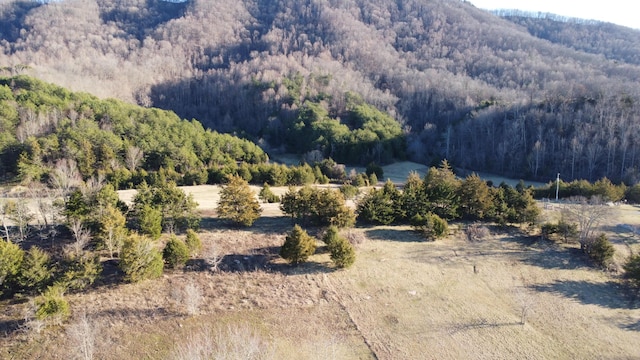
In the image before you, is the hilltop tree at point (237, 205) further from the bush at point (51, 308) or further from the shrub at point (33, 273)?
the bush at point (51, 308)

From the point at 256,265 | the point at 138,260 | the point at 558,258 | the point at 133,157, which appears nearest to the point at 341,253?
the point at 256,265

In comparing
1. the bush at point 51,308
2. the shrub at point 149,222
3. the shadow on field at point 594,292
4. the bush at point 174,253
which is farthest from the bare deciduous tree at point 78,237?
the shadow on field at point 594,292

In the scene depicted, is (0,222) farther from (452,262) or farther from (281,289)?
(452,262)

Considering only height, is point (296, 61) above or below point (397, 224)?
above

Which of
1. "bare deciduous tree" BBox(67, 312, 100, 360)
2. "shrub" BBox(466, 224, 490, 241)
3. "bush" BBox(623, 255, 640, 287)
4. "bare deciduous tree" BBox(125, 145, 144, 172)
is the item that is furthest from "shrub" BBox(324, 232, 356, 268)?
"bare deciduous tree" BBox(125, 145, 144, 172)

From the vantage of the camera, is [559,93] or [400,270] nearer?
[400,270]

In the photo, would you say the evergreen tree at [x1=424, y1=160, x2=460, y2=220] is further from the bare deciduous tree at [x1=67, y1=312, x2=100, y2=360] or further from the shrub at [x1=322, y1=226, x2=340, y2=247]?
the bare deciduous tree at [x1=67, y1=312, x2=100, y2=360]

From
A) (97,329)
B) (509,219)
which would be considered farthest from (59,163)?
(509,219)
